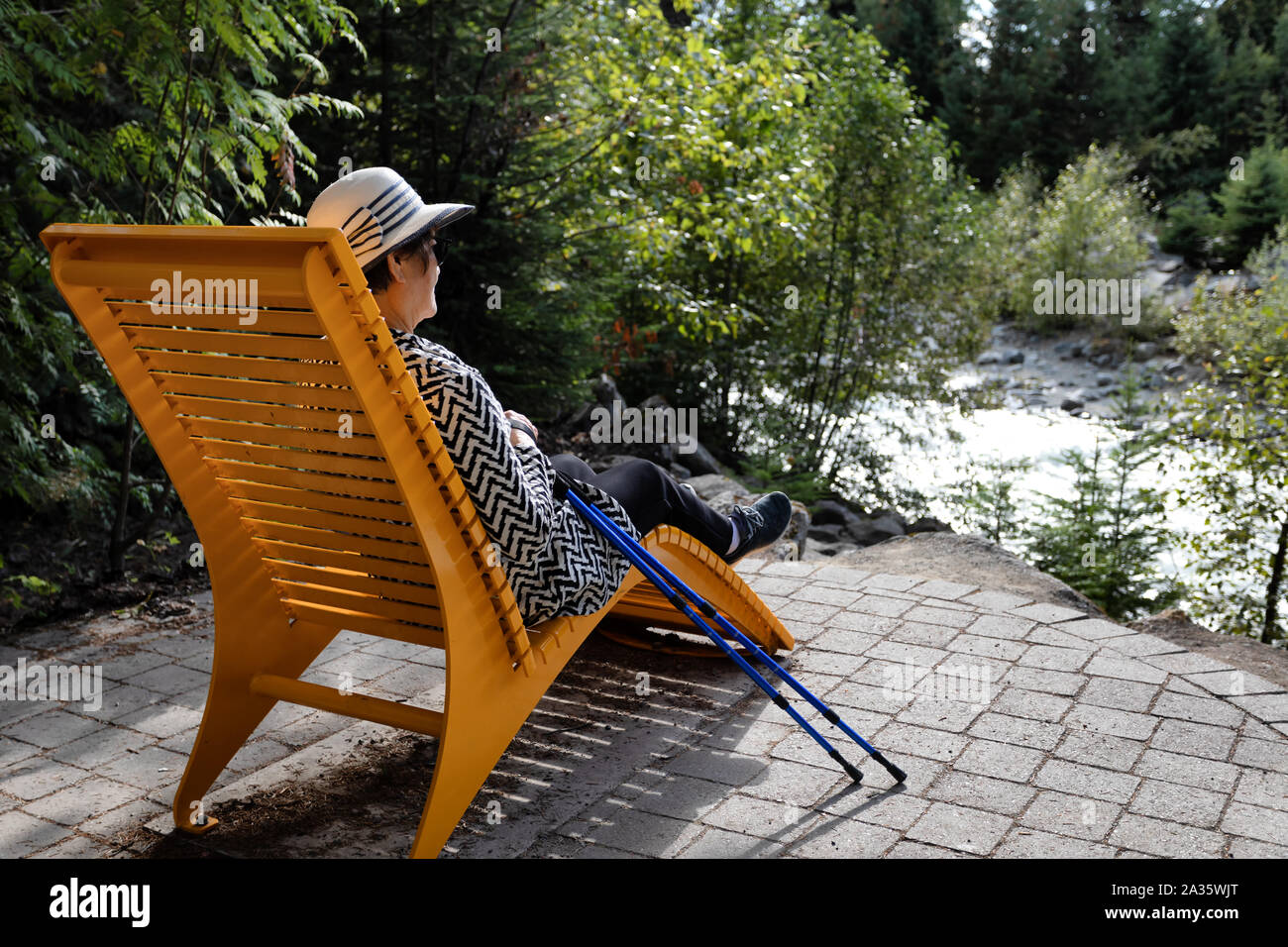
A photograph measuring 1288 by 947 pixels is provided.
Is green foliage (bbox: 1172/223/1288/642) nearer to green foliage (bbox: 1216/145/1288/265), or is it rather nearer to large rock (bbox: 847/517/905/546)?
large rock (bbox: 847/517/905/546)

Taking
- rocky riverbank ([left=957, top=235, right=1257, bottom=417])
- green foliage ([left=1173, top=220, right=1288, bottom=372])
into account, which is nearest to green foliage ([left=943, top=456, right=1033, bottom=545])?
green foliage ([left=1173, top=220, right=1288, bottom=372])

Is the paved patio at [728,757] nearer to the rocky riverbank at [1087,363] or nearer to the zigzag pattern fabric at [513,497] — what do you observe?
the zigzag pattern fabric at [513,497]

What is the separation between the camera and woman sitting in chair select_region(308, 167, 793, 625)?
2418 millimetres

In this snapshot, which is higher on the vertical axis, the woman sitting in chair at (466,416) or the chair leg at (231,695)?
the woman sitting in chair at (466,416)

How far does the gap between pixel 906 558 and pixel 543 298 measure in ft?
9.06

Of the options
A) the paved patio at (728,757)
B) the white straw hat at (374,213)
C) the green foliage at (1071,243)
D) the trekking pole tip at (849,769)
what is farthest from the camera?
A: the green foliage at (1071,243)

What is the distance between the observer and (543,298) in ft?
22.0

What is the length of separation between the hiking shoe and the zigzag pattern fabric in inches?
37.4

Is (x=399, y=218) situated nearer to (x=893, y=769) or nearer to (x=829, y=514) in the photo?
(x=893, y=769)

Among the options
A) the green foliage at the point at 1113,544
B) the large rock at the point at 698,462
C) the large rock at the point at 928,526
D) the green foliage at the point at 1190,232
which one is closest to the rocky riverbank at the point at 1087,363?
the green foliage at the point at 1190,232

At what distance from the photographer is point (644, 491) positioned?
323cm

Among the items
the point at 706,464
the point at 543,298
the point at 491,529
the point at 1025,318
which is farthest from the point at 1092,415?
the point at 491,529

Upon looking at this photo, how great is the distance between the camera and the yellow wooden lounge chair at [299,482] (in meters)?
2.09
